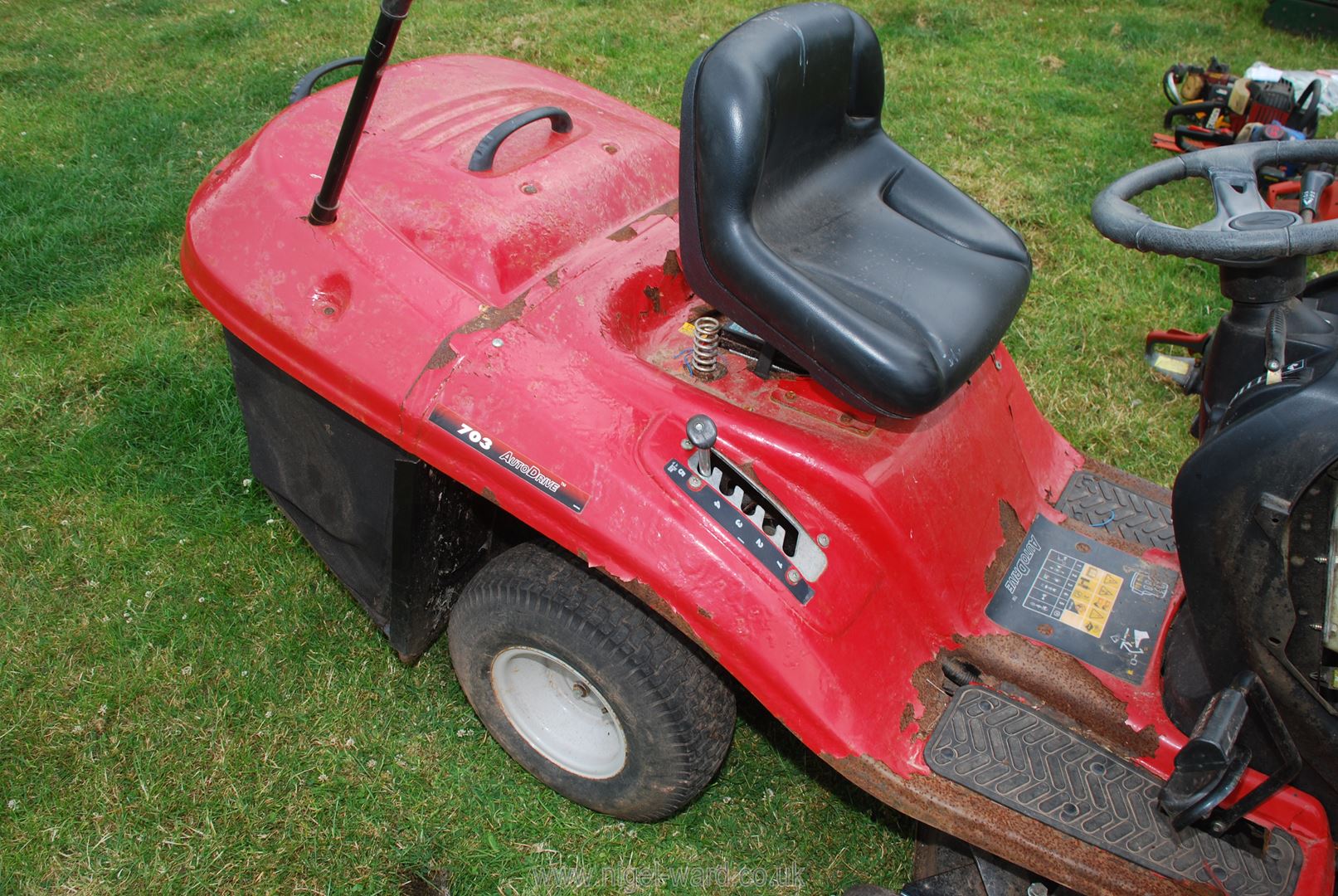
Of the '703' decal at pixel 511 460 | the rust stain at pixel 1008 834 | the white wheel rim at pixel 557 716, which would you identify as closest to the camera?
the rust stain at pixel 1008 834

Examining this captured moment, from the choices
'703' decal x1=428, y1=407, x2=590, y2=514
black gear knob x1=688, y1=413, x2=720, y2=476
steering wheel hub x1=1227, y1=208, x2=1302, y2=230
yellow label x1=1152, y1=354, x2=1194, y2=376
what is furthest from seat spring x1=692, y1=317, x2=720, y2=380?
yellow label x1=1152, y1=354, x2=1194, y2=376

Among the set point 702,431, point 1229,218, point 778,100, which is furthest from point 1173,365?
point 702,431

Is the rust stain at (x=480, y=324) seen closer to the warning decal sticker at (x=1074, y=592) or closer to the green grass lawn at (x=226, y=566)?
the green grass lawn at (x=226, y=566)

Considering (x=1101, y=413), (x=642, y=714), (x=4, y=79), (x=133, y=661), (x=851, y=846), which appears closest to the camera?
(x=642, y=714)

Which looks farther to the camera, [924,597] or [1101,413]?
[1101,413]

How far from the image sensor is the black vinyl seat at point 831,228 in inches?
69.2

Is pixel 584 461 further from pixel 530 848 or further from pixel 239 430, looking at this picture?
pixel 239 430

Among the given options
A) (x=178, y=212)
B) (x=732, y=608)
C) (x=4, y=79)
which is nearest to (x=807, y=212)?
(x=732, y=608)

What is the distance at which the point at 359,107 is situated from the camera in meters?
1.88

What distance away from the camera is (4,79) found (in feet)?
15.9

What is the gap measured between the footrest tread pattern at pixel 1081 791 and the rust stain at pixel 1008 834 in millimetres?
15

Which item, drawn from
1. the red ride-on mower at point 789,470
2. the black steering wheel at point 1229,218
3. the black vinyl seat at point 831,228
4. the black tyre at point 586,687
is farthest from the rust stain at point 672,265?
the black steering wheel at point 1229,218

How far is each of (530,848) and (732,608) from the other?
0.83 meters

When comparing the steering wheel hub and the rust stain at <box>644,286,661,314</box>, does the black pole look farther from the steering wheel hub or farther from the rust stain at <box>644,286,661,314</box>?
the steering wheel hub
